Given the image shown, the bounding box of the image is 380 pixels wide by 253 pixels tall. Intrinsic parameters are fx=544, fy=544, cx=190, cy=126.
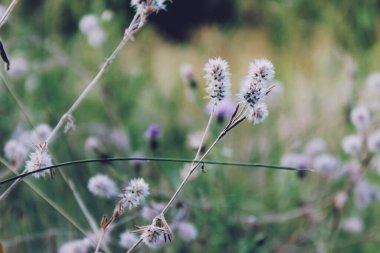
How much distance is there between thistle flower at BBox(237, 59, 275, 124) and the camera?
505 millimetres

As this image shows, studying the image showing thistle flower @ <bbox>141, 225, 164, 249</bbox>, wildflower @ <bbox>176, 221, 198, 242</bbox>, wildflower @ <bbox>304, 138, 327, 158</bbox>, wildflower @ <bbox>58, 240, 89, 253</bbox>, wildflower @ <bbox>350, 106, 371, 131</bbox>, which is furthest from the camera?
wildflower @ <bbox>304, 138, 327, 158</bbox>

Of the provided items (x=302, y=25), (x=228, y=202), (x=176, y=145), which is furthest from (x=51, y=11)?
(x=228, y=202)

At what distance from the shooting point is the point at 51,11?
1505 mm

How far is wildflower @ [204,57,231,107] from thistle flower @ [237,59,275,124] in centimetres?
2

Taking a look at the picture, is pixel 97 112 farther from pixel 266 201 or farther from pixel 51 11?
pixel 266 201

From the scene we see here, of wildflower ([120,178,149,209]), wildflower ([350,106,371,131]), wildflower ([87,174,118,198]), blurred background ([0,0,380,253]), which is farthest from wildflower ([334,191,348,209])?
wildflower ([120,178,149,209])

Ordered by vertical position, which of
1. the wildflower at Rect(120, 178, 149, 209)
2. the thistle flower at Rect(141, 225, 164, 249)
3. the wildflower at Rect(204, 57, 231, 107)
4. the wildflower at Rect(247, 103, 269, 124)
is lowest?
the thistle flower at Rect(141, 225, 164, 249)

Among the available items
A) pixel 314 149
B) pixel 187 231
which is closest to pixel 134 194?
pixel 187 231

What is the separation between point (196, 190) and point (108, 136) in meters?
0.58

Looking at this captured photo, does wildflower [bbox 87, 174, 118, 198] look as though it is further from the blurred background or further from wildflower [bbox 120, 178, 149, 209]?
wildflower [bbox 120, 178, 149, 209]

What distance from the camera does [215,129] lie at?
99 centimetres

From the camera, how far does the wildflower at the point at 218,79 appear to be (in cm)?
51

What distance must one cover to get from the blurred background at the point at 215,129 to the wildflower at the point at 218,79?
0.33 metres

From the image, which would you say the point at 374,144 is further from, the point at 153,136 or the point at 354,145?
the point at 153,136
